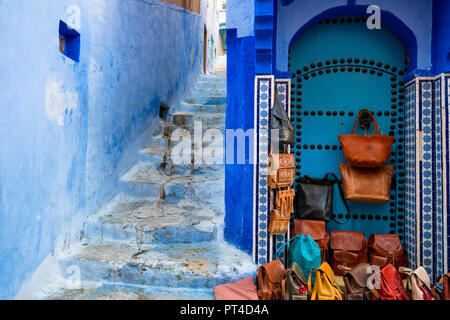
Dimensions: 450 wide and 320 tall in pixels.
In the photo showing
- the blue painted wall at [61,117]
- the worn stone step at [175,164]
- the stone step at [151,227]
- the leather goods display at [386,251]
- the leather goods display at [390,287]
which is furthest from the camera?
the worn stone step at [175,164]

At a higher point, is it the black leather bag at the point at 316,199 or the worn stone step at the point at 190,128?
the worn stone step at the point at 190,128

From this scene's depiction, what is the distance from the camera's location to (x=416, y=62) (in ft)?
9.84

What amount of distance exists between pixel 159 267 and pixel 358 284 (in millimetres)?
1649

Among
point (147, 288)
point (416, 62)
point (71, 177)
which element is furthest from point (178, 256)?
point (416, 62)

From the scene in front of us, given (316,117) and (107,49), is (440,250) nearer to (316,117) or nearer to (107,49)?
(316,117)

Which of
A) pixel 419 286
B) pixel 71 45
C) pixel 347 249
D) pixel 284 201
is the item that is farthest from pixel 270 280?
pixel 71 45

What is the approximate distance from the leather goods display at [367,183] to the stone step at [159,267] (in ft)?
3.80

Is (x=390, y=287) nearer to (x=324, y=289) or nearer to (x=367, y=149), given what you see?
(x=324, y=289)

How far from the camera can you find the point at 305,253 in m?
2.83

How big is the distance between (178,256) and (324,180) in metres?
1.58

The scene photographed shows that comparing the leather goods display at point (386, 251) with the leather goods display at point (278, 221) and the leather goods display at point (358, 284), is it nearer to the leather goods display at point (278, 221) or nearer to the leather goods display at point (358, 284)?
the leather goods display at point (358, 284)

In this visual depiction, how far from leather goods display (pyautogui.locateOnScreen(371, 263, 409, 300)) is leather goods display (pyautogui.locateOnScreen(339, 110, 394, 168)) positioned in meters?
0.91

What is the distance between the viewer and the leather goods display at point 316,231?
10.00 ft

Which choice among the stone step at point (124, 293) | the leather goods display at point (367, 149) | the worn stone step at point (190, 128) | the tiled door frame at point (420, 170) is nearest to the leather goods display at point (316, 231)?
A: the tiled door frame at point (420, 170)
